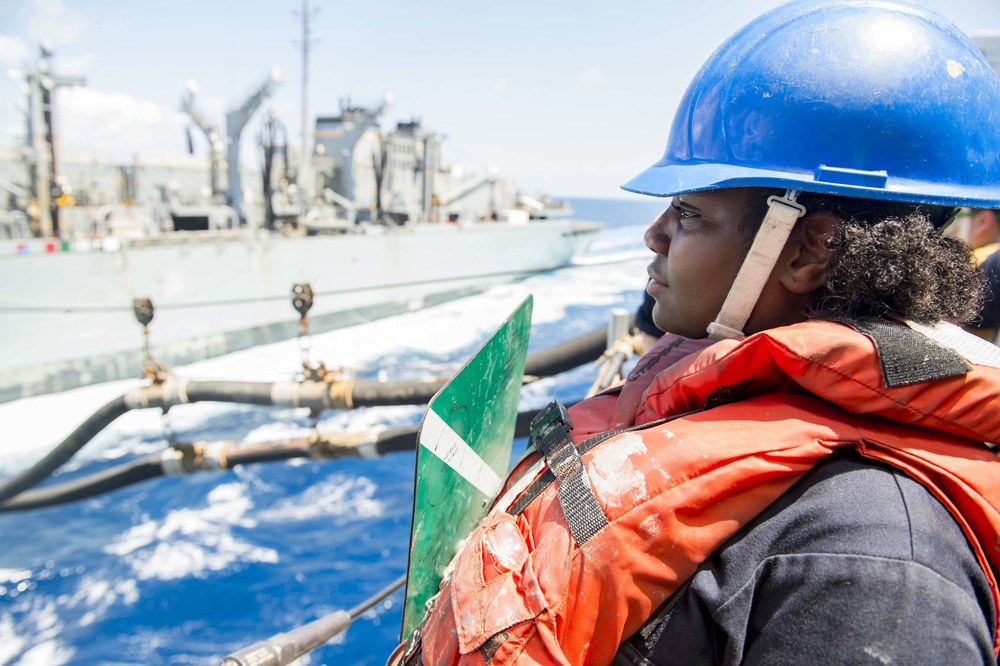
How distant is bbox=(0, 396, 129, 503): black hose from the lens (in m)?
4.97

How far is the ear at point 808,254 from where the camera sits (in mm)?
1260

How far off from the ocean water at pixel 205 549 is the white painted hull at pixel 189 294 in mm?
2901

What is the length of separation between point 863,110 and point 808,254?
311 mm

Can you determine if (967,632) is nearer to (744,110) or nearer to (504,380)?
(744,110)

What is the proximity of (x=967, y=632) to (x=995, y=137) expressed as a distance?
1.10m

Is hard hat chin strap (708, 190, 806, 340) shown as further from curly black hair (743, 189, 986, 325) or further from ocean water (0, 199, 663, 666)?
ocean water (0, 199, 663, 666)

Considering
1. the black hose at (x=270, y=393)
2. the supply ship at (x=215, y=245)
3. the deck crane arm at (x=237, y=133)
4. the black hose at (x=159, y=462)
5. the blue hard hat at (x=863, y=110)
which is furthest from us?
the deck crane arm at (x=237, y=133)

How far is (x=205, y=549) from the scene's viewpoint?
8.70 m

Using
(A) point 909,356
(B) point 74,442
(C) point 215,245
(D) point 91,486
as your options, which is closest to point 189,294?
(C) point 215,245

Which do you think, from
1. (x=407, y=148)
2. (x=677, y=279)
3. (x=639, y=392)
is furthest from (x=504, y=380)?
(x=407, y=148)

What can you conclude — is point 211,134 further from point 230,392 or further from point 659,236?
point 659,236

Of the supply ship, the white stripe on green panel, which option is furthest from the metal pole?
the white stripe on green panel

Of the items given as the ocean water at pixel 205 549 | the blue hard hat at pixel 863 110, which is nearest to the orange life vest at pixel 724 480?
the blue hard hat at pixel 863 110

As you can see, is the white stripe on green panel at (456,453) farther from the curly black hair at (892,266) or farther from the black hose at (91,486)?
the black hose at (91,486)
